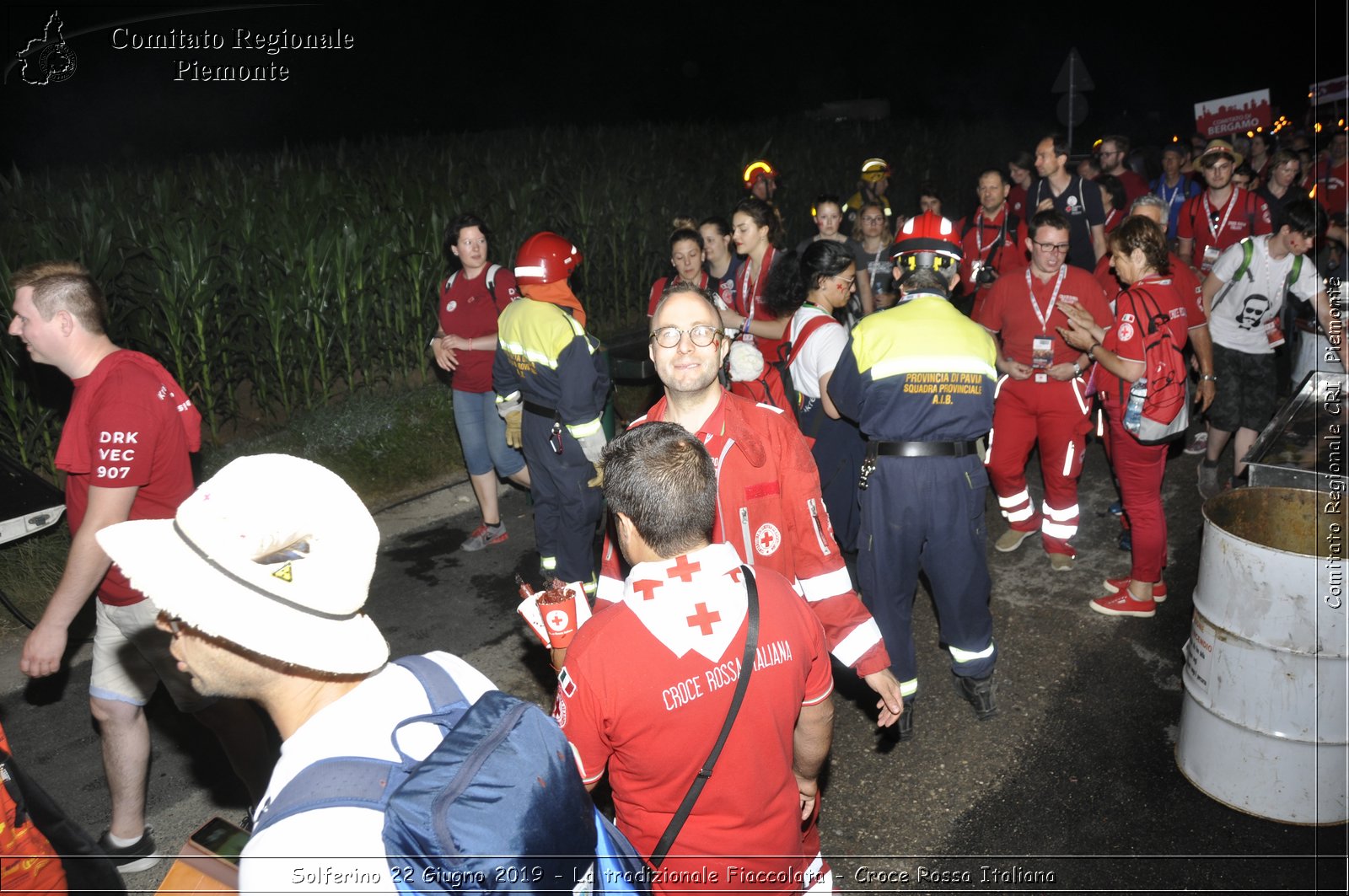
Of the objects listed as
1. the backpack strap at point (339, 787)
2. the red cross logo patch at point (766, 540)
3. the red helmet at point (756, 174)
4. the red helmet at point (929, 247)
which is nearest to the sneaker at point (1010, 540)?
the red helmet at point (929, 247)

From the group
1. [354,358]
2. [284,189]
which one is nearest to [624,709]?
[354,358]

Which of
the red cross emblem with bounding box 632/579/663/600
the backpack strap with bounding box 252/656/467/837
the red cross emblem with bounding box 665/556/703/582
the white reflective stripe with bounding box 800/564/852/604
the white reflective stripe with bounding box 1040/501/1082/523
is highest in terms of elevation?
the red cross emblem with bounding box 665/556/703/582

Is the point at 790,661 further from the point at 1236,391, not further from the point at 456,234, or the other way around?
the point at 1236,391

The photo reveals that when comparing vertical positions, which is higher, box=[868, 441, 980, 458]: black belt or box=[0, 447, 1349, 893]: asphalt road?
box=[868, 441, 980, 458]: black belt

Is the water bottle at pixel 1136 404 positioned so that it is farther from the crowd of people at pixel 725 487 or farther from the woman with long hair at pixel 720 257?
the woman with long hair at pixel 720 257

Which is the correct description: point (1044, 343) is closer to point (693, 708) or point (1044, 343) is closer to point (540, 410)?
point (540, 410)

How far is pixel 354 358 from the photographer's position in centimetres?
916

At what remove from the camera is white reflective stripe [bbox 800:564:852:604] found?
3355mm

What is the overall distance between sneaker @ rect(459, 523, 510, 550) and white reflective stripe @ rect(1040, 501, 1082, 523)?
148 inches

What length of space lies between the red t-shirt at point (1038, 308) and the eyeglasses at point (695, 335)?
10.6 ft

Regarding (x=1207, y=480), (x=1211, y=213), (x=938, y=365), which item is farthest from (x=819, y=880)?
(x=1211, y=213)

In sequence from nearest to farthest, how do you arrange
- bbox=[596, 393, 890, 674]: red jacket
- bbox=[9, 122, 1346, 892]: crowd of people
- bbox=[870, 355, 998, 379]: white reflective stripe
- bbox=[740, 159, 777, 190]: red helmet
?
1. bbox=[9, 122, 1346, 892]: crowd of people
2. bbox=[596, 393, 890, 674]: red jacket
3. bbox=[870, 355, 998, 379]: white reflective stripe
4. bbox=[740, 159, 777, 190]: red helmet

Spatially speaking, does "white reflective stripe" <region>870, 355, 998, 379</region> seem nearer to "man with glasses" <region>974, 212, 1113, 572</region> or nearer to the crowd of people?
the crowd of people

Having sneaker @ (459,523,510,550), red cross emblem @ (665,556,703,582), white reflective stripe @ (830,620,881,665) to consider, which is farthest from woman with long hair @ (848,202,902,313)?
red cross emblem @ (665,556,703,582)
